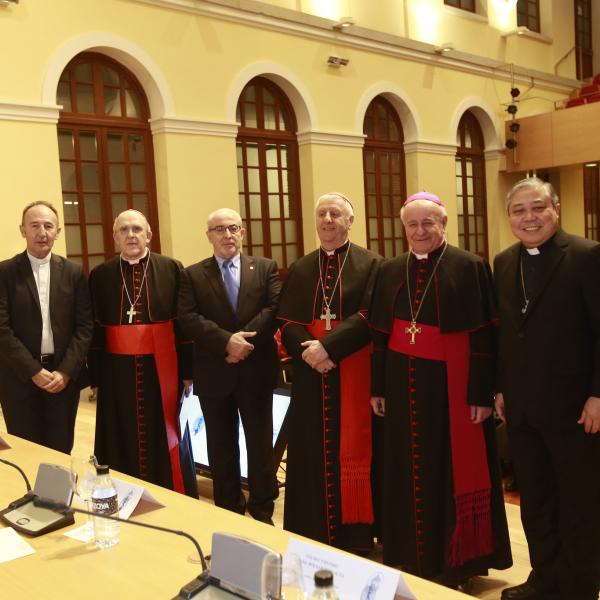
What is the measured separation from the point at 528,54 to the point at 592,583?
11.9m

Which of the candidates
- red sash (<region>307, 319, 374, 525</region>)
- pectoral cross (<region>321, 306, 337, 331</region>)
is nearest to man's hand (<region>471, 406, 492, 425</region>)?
red sash (<region>307, 319, 374, 525</region>)

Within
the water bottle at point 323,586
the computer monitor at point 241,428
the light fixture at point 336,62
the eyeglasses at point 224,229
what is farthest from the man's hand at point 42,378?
the light fixture at point 336,62

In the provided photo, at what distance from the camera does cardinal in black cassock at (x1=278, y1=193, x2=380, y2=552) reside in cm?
328

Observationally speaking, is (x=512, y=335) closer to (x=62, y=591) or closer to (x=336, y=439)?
(x=336, y=439)

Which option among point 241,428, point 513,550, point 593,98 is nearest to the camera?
point 513,550

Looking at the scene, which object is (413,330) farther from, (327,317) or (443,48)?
(443,48)

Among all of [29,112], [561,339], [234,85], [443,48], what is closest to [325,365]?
[561,339]

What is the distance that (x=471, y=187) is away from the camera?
12.4m

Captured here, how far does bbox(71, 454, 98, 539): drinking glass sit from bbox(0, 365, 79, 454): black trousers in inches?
60.9

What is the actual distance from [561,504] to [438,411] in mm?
584

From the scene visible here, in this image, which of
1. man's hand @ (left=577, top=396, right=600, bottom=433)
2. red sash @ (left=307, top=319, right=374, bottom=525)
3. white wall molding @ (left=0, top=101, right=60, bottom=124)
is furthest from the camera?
white wall molding @ (left=0, top=101, right=60, bottom=124)

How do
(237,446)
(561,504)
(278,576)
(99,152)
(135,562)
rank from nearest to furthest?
(278,576), (135,562), (561,504), (237,446), (99,152)

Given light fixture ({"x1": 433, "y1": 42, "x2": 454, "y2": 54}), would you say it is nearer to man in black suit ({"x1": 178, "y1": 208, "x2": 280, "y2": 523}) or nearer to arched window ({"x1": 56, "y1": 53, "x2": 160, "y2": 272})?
arched window ({"x1": 56, "y1": 53, "x2": 160, "y2": 272})

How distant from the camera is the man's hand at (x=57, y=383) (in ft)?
11.5
